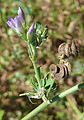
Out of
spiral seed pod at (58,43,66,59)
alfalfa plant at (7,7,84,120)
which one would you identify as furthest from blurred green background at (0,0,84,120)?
spiral seed pod at (58,43,66,59)

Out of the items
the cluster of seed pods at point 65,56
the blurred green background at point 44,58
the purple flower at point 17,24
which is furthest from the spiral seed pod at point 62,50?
the blurred green background at point 44,58

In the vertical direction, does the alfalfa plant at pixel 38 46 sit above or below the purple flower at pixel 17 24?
below

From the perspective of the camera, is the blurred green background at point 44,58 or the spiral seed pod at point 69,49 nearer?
the spiral seed pod at point 69,49

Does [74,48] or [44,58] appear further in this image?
[44,58]

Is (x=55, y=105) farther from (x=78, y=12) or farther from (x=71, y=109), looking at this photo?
(x=78, y=12)

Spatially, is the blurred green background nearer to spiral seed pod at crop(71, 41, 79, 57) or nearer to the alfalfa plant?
the alfalfa plant

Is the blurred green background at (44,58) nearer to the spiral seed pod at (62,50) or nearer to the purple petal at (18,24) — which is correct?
the purple petal at (18,24)

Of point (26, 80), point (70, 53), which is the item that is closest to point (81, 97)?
point (26, 80)

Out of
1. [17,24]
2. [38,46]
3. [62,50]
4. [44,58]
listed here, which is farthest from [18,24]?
[44,58]

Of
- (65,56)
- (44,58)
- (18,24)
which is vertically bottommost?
(44,58)

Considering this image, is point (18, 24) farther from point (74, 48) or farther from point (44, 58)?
point (44, 58)
